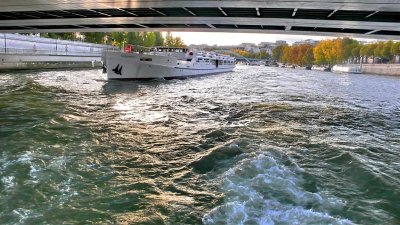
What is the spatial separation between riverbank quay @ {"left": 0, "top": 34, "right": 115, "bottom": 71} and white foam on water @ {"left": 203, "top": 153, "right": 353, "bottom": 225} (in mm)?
36177

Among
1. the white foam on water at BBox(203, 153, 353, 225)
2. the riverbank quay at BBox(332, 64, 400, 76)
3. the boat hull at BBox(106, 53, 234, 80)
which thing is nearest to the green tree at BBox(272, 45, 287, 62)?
the riverbank quay at BBox(332, 64, 400, 76)

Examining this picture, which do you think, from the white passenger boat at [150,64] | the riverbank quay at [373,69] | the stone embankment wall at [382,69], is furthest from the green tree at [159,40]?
the stone embankment wall at [382,69]

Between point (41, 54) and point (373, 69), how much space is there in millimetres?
84331

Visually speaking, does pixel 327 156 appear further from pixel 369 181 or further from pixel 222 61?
pixel 222 61

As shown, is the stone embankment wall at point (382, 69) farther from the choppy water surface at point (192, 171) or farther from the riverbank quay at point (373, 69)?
the choppy water surface at point (192, 171)

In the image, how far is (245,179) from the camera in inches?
231

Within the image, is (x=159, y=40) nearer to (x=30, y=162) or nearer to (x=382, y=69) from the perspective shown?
(x=382, y=69)

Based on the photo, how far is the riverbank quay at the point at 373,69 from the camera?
81287 mm

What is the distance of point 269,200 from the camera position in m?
Result: 5.02

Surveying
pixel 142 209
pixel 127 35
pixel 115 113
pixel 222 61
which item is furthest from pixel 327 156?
pixel 127 35

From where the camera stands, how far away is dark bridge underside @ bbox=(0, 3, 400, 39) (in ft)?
57.5

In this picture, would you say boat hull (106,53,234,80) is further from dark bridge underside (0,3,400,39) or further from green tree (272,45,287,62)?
green tree (272,45,287,62)

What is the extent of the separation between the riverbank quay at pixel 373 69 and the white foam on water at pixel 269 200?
86.3 metres

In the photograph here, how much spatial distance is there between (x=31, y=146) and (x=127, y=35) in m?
79.0
